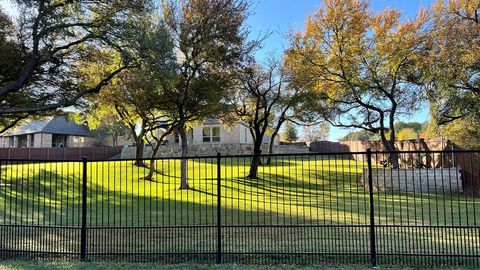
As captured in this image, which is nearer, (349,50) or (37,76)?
(37,76)

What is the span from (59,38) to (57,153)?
26518 mm

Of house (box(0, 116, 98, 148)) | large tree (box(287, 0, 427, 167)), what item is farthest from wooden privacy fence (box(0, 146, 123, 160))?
large tree (box(287, 0, 427, 167))

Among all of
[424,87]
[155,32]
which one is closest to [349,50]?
[424,87]

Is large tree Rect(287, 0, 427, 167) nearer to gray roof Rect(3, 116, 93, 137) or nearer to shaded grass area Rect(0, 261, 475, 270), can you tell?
shaded grass area Rect(0, 261, 475, 270)

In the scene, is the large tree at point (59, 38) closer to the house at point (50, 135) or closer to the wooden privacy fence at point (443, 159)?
the wooden privacy fence at point (443, 159)

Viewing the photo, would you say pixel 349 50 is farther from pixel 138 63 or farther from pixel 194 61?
pixel 138 63

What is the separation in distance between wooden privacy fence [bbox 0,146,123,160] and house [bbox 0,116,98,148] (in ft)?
18.3

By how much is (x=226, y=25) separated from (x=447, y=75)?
998 cm

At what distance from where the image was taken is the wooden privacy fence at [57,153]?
3261cm

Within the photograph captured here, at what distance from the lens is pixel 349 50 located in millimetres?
18078

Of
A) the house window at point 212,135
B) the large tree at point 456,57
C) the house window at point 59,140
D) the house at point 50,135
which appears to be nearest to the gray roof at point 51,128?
the house at point 50,135

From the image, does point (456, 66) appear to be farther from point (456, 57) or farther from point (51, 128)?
point (51, 128)

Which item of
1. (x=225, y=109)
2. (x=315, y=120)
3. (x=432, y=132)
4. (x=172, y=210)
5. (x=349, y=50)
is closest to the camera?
(x=172, y=210)

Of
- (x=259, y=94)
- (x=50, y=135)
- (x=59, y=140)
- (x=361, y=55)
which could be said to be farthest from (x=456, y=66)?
(x=59, y=140)
